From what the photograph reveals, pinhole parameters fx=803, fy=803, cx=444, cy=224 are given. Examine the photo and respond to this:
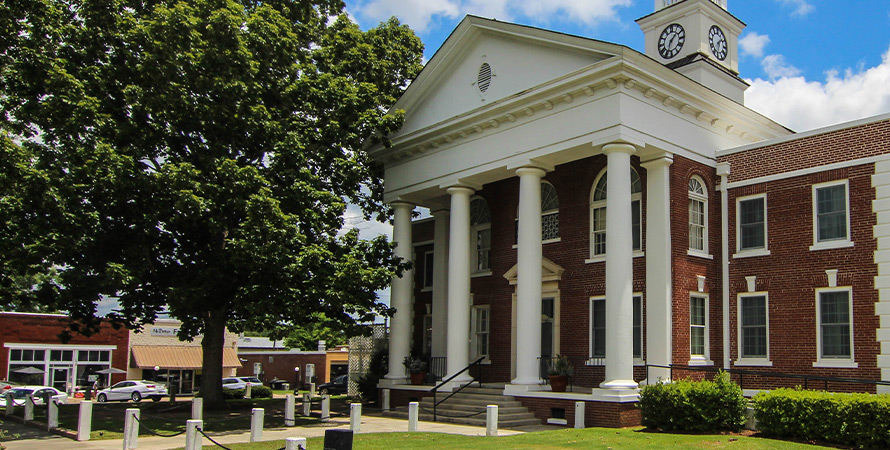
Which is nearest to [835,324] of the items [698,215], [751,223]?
[751,223]

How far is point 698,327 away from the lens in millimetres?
22875

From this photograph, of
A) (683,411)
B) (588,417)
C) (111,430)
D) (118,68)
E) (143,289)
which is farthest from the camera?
(143,289)

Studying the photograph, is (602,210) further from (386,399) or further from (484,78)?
(386,399)

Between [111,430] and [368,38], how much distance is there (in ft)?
53.3

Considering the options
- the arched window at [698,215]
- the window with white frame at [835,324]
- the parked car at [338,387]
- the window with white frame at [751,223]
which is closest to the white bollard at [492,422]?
the arched window at [698,215]

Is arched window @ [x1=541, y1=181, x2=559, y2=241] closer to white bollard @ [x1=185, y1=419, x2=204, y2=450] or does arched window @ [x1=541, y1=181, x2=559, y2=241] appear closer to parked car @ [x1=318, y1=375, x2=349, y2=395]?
white bollard @ [x1=185, y1=419, x2=204, y2=450]

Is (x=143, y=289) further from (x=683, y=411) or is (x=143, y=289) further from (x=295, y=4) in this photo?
(x=683, y=411)

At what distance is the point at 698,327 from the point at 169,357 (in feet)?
147

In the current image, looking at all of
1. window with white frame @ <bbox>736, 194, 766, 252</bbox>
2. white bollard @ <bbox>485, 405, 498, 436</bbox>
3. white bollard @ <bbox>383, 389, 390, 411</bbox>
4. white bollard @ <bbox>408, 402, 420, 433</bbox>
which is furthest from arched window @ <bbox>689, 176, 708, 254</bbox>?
white bollard @ <bbox>383, 389, 390, 411</bbox>

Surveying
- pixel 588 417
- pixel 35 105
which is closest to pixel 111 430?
pixel 35 105

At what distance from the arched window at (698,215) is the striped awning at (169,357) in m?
42.9

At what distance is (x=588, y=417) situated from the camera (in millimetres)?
20609

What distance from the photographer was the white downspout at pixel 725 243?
22905mm

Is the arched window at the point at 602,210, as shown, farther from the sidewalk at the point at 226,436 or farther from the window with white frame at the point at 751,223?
the sidewalk at the point at 226,436
